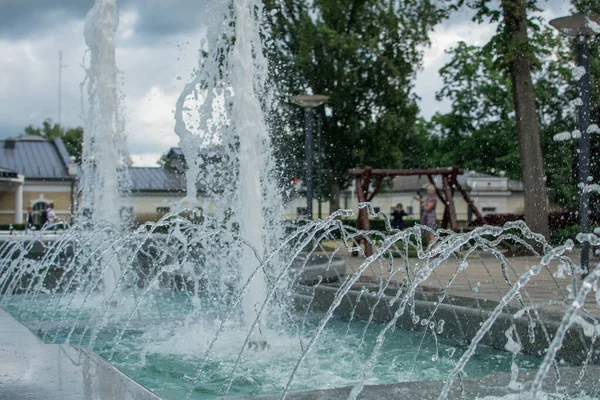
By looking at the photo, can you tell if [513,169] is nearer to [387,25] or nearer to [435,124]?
[435,124]

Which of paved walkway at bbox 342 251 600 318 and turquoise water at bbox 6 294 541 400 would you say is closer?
turquoise water at bbox 6 294 541 400

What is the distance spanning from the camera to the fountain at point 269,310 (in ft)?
13.1

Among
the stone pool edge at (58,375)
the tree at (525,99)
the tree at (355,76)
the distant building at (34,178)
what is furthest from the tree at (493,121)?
the stone pool edge at (58,375)

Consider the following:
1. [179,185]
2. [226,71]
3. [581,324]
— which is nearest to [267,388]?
[581,324]

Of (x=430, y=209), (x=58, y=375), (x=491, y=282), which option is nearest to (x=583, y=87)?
(x=491, y=282)

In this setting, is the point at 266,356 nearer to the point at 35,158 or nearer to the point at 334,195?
the point at 334,195

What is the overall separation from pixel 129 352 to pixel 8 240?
27.3 feet

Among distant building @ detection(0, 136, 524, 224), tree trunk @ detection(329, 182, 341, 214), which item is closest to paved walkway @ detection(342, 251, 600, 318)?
tree trunk @ detection(329, 182, 341, 214)

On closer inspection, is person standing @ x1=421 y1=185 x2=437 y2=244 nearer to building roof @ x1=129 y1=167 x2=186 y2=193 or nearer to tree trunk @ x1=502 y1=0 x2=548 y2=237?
tree trunk @ x1=502 y1=0 x2=548 y2=237

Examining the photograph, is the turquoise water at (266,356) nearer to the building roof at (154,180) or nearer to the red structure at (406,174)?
the red structure at (406,174)

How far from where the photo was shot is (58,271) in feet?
38.1

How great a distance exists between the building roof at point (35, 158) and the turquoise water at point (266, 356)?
37616 mm

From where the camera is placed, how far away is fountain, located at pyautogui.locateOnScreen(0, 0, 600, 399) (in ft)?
13.1

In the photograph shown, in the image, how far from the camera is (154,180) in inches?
1913
